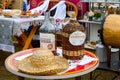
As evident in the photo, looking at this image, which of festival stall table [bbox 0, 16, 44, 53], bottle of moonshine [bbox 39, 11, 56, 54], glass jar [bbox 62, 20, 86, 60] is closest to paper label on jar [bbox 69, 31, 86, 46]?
glass jar [bbox 62, 20, 86, 60]

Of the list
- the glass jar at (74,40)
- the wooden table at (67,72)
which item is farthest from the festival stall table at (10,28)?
Answer: the glass jar at (74,40)

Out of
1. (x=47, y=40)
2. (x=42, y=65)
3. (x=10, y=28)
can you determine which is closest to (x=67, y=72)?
(x=42, y=65)

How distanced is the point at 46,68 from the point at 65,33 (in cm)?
28

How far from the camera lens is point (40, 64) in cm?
124

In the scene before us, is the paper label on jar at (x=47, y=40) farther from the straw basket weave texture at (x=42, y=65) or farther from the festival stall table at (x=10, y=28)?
the festival stall table at (x=10, y=28)

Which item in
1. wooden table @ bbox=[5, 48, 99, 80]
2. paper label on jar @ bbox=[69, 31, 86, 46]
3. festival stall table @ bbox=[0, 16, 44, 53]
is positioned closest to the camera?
wooden table @ bbox=[5, 48, 99, 80]

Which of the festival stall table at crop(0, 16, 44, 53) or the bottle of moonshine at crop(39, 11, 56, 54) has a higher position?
the bottle of moonshine at crop(39, 11, 56, 54)

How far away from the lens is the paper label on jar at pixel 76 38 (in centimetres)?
138

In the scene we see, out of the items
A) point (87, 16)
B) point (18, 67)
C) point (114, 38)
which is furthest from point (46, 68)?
point (87, 16)

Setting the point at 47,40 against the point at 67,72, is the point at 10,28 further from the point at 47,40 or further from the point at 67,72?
the point at 67,72

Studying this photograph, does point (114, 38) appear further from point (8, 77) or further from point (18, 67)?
point (8, 77)

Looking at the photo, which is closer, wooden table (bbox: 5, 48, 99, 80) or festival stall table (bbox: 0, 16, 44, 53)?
wooden table (bbox: 5, 48, 99, 80)

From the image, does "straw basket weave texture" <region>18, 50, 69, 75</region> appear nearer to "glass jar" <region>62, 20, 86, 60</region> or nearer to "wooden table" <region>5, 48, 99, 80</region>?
"wooden table" <region>5, 48, 99, 80</region>

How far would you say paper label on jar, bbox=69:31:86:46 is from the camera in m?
1.38
